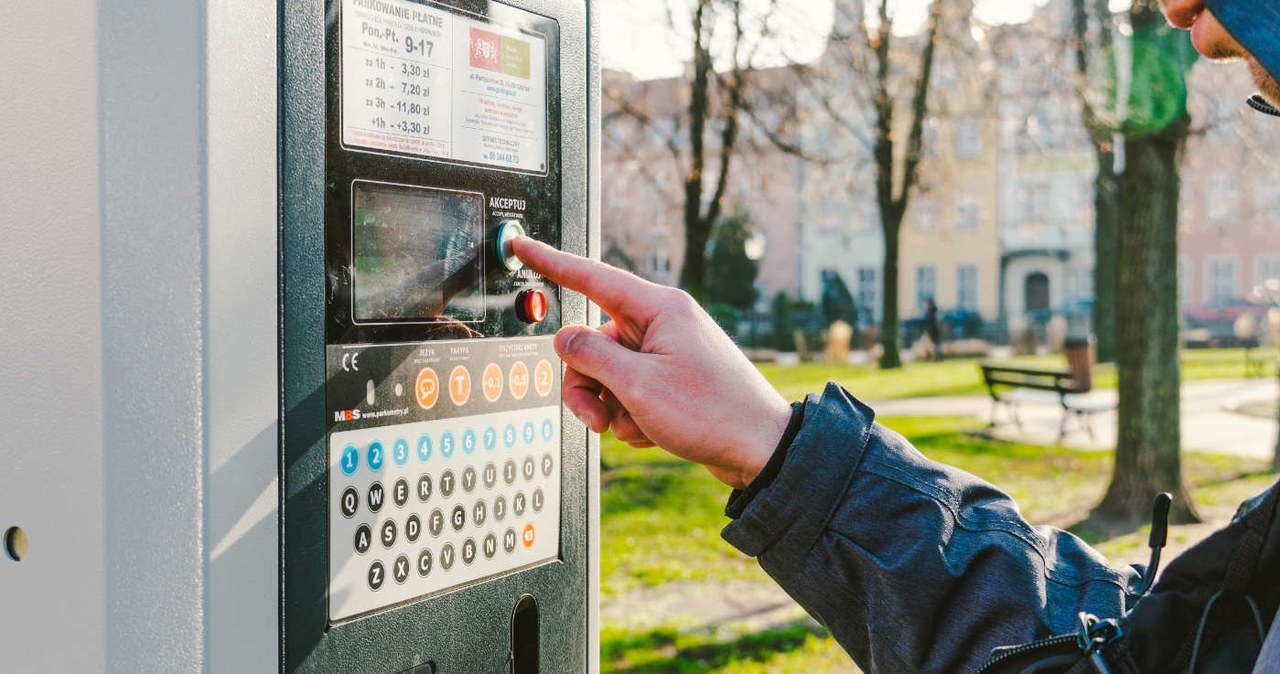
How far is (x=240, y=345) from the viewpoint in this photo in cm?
107

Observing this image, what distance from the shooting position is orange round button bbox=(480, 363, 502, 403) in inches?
53.8

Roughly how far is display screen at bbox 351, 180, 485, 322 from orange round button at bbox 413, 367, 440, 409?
6 cm

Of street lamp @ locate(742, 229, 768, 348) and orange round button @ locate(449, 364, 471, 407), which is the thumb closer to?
orange round button @ locate(449, 364, 471, 407)

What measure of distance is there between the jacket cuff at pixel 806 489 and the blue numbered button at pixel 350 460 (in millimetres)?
425

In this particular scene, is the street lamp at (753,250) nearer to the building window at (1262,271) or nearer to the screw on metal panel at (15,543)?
the building window at (1262,271)

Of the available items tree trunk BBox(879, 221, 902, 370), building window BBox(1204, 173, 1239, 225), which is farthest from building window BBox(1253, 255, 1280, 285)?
tree trunk BBox(879, 221, 902, 370)

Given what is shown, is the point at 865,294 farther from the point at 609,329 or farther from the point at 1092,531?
the point at 609,329

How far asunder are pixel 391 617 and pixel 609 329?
1.40ft

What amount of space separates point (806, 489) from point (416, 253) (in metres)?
0.51

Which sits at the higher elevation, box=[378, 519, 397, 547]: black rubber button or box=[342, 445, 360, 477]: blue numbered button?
box=[342, 445, 360, 477]: blue numbered button

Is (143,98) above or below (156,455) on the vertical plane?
above

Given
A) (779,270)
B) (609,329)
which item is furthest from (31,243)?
(779,270)

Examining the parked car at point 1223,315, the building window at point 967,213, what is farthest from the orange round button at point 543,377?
the building window at point 967,213

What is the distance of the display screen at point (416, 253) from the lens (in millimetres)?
1212
